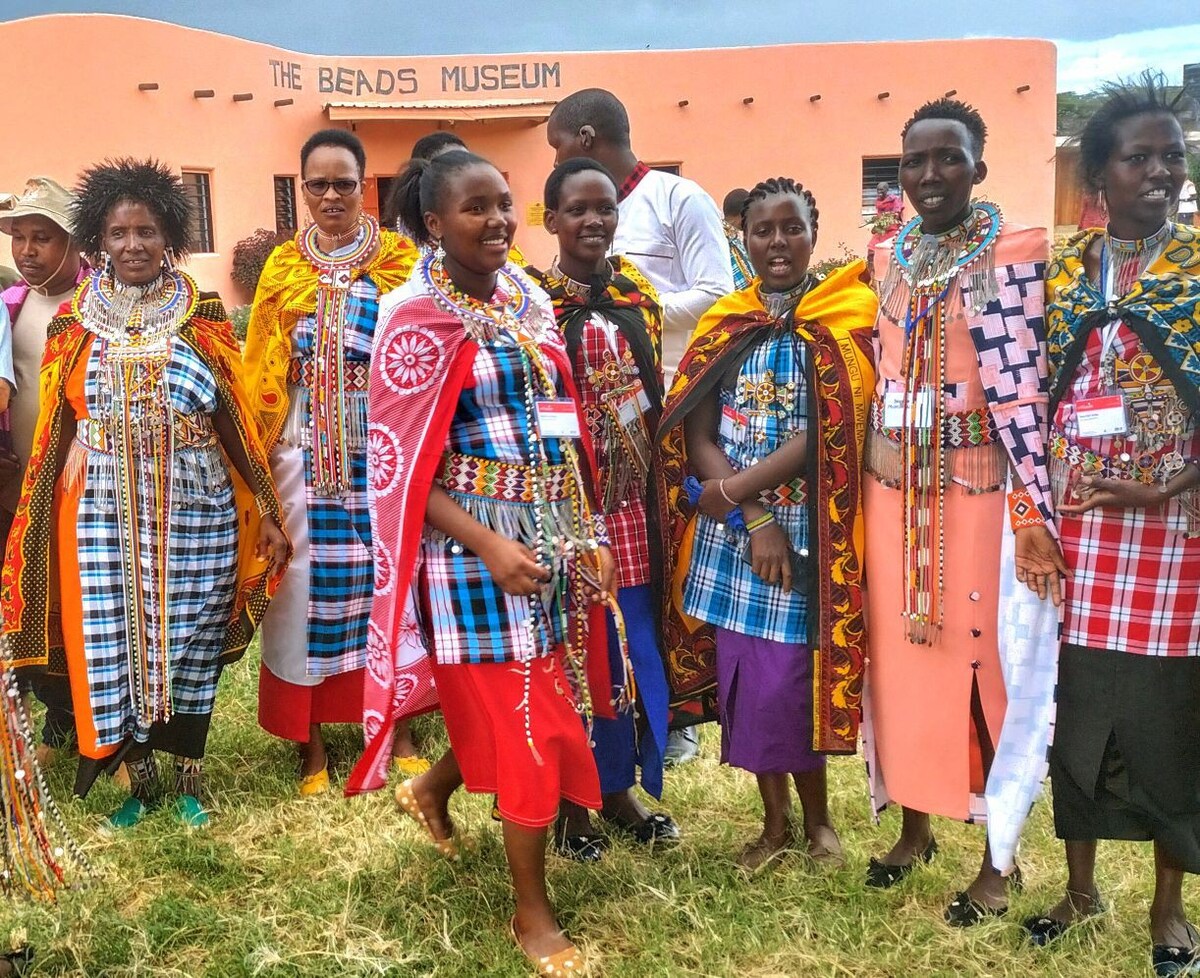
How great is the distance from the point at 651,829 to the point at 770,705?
0.71m

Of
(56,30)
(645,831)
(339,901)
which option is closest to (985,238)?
(645,831)

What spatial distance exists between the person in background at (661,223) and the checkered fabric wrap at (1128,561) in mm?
1568

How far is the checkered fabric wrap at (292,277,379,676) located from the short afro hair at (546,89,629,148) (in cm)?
94

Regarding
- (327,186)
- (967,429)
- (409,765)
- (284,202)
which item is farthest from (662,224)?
(284,202)

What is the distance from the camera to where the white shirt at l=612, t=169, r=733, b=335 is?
405cm

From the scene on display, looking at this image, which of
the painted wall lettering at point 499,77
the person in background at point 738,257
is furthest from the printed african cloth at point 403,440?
the painted wall lettering at point 499,77

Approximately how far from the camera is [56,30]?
51.0 ft

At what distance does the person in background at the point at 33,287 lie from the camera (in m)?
4.23

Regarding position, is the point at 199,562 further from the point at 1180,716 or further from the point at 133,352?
the point at 1180,716

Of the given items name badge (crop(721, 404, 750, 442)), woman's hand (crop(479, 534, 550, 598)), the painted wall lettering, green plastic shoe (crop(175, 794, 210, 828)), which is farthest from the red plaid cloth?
the painted wall lettering

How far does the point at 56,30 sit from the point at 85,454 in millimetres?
14483

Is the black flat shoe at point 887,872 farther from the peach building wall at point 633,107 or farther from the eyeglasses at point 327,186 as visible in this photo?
the peach building wall at point 633,107

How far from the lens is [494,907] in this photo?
3234mm

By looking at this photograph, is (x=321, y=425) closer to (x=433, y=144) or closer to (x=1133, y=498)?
(x=433, y=144)
